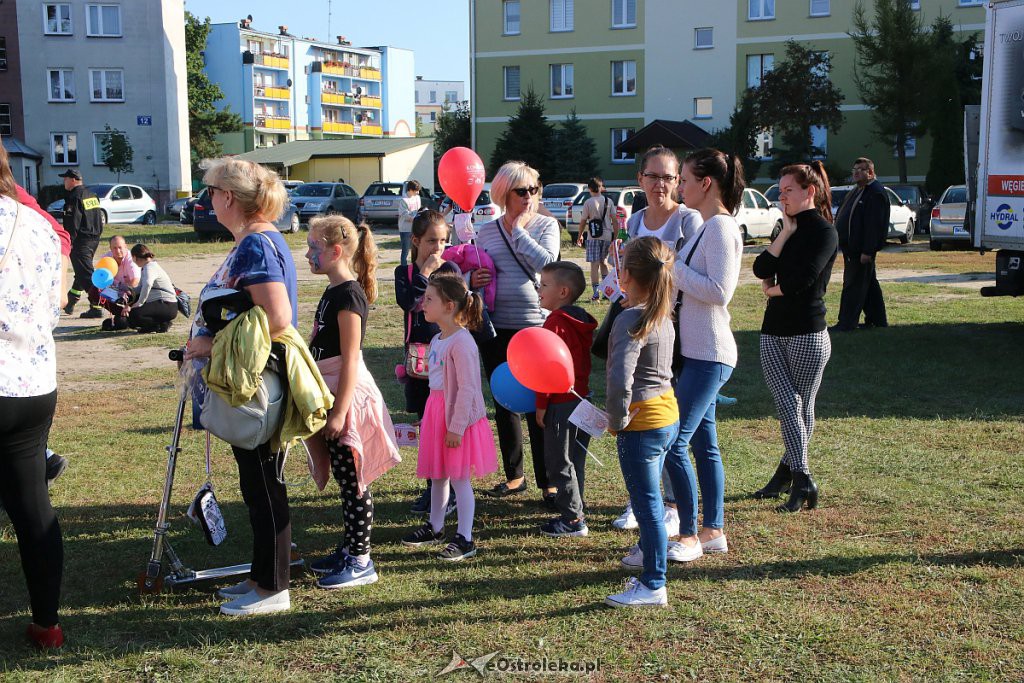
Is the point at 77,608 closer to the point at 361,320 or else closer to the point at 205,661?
the point at 205,661

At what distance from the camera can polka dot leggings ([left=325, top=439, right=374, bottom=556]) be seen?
4477mm

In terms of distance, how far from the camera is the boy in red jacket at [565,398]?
5.06 meters

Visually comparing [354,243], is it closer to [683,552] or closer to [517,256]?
[517,256]

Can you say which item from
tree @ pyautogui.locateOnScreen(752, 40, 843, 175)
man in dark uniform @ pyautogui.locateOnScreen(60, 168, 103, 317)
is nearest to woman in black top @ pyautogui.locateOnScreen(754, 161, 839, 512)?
man in dark uniform @ pyautogui.locateOnScreen(60, 168, 103, 317)

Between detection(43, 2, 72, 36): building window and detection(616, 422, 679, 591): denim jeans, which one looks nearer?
detection(616, 422, 679, 591): denim jeans

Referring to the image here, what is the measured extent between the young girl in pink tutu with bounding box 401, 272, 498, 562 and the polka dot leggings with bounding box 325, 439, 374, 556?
492mm

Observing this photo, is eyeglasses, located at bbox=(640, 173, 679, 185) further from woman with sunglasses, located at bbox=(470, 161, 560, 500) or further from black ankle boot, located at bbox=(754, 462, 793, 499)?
black ankle boot, located at bbox=(754, 462, 793, 499)

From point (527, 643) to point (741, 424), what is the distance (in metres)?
4.09

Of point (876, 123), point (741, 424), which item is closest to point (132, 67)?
point (876, 123)

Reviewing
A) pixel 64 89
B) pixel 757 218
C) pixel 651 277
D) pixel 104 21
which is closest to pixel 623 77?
pixel 757 218

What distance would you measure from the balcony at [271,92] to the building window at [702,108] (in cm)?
5285

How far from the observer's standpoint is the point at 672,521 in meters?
5.22

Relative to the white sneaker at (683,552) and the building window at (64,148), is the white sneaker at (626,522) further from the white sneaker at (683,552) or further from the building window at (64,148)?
the building window at (64,148)

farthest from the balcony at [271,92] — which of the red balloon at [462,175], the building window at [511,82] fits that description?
the red balloon at [462,175]
